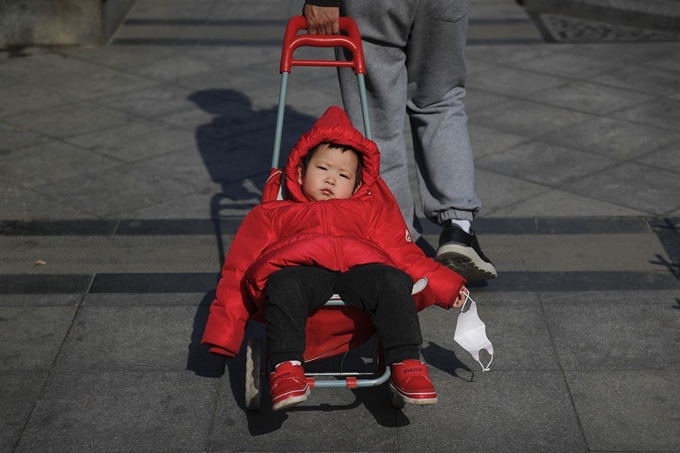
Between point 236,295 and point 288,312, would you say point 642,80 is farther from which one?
point 288,312

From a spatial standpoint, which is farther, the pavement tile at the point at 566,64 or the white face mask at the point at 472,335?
the pavement tile at the point at 566,64

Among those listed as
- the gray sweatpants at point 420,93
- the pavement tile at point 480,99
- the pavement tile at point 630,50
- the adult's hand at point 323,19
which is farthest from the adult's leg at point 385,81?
the pavement tile at point 630,50

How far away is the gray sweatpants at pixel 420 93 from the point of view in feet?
14.2

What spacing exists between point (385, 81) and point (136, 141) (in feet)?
9.43

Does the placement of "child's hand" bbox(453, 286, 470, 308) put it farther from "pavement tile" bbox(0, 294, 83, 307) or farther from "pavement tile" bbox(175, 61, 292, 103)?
"pavement tile" bbox(175, 61, 292, 103)

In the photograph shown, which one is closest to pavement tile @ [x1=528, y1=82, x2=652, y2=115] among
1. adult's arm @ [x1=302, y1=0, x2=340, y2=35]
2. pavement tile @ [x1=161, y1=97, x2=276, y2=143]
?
pavement tile @ [x1=161, y1=97, x2=276, y2=143]

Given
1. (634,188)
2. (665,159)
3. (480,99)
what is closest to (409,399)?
(634,188)

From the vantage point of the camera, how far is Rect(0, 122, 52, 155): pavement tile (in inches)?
265

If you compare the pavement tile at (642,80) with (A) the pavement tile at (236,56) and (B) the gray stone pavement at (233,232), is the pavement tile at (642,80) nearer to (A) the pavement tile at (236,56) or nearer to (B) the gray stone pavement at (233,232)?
(B) the gray stone pavement at (233,232)

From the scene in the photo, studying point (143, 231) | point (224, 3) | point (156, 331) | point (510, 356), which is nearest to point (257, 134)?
point (143, 231)

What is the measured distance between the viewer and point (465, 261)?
172 inches

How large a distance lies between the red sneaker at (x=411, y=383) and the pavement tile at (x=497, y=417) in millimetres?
191

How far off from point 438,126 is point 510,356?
120cm

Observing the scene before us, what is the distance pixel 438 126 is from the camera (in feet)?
15.2
